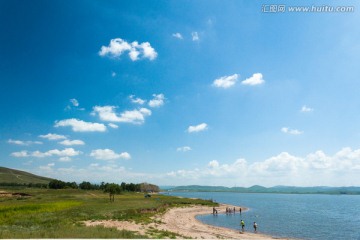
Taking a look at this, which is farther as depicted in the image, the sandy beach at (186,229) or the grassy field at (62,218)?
the sandy beach at (186,229)

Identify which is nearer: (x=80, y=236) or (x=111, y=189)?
(x=80, y=236)

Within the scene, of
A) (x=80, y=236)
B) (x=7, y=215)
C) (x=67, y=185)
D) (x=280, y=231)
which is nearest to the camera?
(x=80, y=236)

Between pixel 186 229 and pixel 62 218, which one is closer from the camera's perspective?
pixel 62 218

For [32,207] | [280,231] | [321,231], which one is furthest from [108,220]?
[321,231]

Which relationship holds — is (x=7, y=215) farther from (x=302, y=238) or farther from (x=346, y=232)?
(x=346, y=232)

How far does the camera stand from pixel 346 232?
62.2 m

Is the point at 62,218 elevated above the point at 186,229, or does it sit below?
above

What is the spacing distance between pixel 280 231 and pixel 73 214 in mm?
44037

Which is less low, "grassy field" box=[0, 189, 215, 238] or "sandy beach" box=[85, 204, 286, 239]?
"grassy field" box=[0, 189, 215, 238]

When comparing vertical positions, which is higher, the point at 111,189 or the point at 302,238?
the point at 111,189

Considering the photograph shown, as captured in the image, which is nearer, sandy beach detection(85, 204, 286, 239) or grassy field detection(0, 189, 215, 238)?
grassy field detection(0, 189, 215, 238)

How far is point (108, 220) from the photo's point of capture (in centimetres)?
5400

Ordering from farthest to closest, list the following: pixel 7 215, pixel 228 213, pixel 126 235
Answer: pixel 228 213 → pixel 7 215 → pixel 126 235

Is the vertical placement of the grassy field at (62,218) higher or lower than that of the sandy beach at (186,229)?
higher
